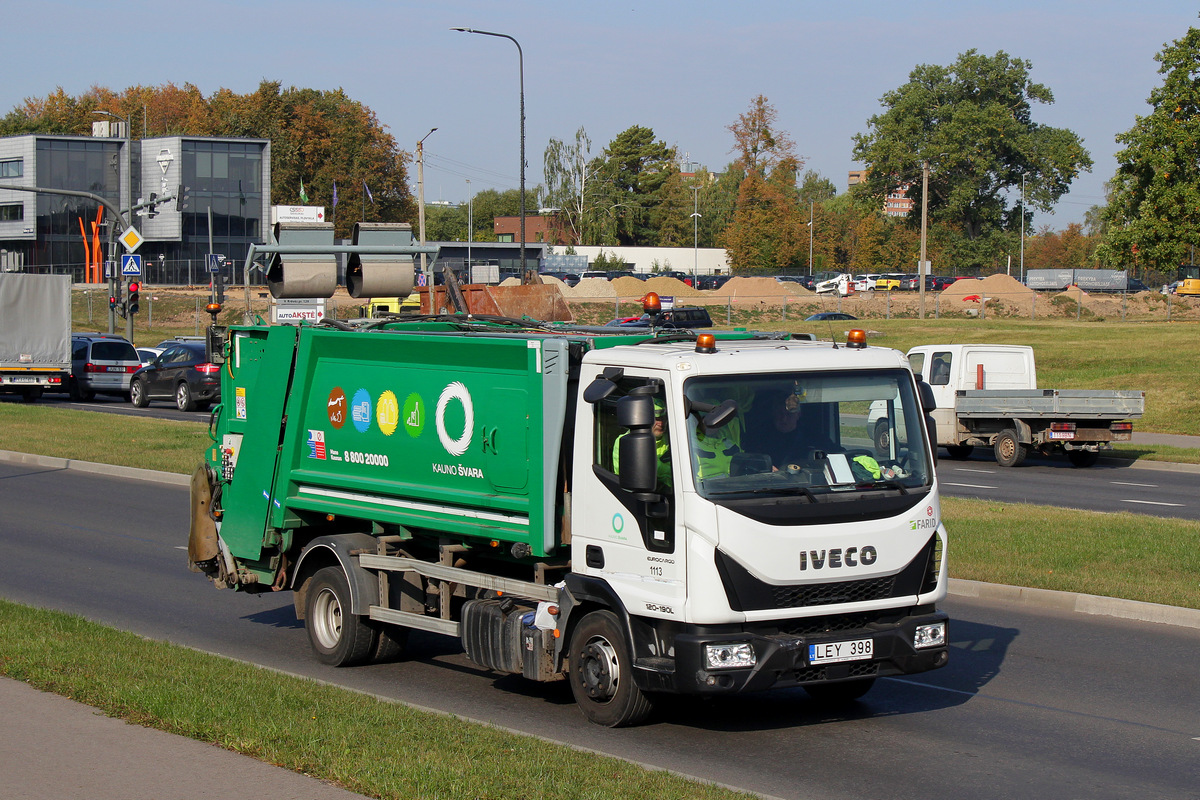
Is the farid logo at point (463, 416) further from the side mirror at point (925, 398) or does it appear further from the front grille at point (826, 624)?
the side mirror at point (925, 398)

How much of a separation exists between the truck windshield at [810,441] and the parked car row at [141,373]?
27.7m

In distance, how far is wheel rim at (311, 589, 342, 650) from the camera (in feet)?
30.1

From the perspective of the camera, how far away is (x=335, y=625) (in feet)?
30.1

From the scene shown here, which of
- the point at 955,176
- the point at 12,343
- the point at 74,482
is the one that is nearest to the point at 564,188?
the point at 955,176

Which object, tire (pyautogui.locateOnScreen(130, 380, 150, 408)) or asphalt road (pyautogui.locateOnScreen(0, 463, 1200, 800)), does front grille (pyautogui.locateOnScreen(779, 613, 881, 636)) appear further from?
tire (pyautogui.locateOnScreen(130, 380, 150, 408))

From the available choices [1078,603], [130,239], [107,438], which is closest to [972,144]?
[130,239]

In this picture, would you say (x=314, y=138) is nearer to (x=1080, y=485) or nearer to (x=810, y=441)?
(x=1080, y=485)

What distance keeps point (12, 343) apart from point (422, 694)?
31833mm

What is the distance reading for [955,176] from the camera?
95.5 meters

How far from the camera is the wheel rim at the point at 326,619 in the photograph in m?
9.16

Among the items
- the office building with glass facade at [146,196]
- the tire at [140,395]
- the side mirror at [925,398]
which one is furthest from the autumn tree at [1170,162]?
the office building with glass facade at [146,196]

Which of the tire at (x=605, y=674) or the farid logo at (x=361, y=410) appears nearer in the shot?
the tire at (x=605, y=674)

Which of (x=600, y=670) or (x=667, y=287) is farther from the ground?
(x=667, y=287)

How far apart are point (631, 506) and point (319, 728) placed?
6.63ft
